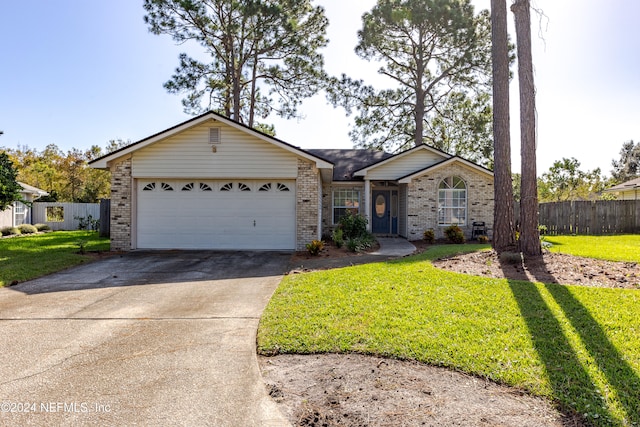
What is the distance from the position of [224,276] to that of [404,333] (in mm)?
5018

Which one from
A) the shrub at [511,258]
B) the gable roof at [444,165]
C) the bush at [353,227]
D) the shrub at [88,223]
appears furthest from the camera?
the shrub at [88,223]

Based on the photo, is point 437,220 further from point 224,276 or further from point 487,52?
point 487,52

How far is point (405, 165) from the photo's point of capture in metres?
16.5

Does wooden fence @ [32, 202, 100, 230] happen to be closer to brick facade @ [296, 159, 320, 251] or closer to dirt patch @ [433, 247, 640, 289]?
brick facade @ [296, 159, 320, 251]

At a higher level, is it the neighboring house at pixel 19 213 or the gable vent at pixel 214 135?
the gable vent at pixel 214 135

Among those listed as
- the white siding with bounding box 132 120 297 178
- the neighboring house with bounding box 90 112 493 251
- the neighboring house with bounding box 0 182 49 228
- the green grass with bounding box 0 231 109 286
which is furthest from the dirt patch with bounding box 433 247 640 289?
the neighboring house with bounding box 0 182 49 228

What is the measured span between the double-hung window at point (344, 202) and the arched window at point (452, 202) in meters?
3.70

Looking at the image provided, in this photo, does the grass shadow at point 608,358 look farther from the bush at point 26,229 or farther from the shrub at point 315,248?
the bush at point 26,229

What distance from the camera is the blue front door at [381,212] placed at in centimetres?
1761

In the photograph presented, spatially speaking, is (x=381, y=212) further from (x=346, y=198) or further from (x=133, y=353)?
(x=133, y=353)

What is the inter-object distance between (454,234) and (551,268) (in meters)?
6.66

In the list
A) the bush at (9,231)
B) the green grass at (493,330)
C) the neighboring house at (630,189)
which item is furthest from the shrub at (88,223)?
the neighboring house at (630,189)

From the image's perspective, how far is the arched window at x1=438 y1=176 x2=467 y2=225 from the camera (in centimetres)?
1557

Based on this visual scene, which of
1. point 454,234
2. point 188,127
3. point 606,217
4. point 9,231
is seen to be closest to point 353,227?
point 454,234
